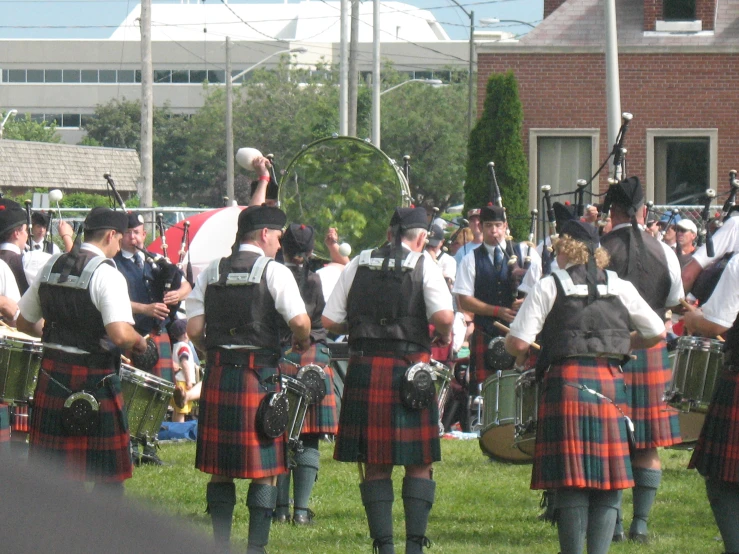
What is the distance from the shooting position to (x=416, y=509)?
5.00 meters

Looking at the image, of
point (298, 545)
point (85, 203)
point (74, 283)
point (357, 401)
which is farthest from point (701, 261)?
point (85, 203)

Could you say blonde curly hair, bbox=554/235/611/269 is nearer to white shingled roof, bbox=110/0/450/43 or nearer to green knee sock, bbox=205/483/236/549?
green knee sock, bbox=205/483/236/549

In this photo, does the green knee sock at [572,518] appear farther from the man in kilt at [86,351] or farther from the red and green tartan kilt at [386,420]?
the man in kilt at [86,351]

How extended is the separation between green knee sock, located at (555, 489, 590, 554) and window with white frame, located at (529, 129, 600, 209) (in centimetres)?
1384

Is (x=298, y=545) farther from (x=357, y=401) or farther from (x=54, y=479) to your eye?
(x=54, y=479)

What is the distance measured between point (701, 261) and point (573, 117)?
525 inches

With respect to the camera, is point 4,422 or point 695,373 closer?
point 695,373

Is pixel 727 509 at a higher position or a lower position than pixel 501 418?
lower

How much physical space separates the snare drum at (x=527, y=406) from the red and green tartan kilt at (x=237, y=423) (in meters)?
1.00

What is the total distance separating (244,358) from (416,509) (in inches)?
36.2

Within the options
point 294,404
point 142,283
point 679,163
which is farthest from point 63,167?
point 294,404

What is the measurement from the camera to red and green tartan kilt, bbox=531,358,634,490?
4.57m

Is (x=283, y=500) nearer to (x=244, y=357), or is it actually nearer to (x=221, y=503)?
(x=221, y=503)

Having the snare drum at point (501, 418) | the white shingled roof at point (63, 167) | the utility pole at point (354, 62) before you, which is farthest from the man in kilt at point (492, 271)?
the white shingled roof at point (63, 167)
